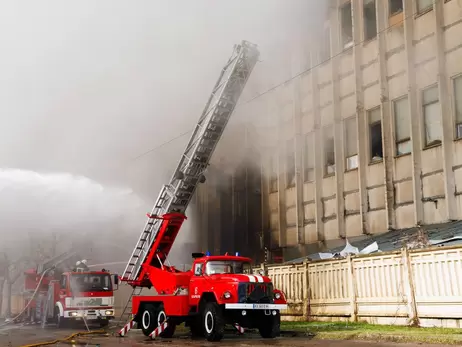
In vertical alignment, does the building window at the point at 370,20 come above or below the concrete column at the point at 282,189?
above

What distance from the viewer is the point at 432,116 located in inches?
757

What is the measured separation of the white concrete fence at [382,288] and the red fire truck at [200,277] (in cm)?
Result: 238

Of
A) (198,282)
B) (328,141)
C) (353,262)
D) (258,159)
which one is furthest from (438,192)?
(258,159)

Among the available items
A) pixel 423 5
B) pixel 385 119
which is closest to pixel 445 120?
pixel 385 119

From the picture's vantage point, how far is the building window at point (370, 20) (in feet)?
72.6

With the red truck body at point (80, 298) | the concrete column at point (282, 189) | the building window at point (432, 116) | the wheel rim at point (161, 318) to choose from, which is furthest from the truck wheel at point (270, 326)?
the concrete column at point (282, 189)

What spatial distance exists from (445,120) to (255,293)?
900 cm

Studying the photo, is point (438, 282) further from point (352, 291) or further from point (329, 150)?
point (329, 150)

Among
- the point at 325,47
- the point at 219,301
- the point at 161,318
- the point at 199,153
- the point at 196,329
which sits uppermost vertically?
the point at 325,47

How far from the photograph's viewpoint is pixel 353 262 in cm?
1602

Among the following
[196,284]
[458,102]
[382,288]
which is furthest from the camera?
[458,102]

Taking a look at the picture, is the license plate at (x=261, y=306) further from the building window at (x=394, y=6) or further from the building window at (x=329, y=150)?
the building window at (x=394, y=6)

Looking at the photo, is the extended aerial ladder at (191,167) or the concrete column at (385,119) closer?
the extended aerial ladder at (191,167)

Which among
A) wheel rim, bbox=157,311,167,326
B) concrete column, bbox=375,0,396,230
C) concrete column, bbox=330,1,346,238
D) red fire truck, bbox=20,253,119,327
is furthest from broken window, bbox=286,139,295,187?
wheel rim, bbox=157,311,167,326
